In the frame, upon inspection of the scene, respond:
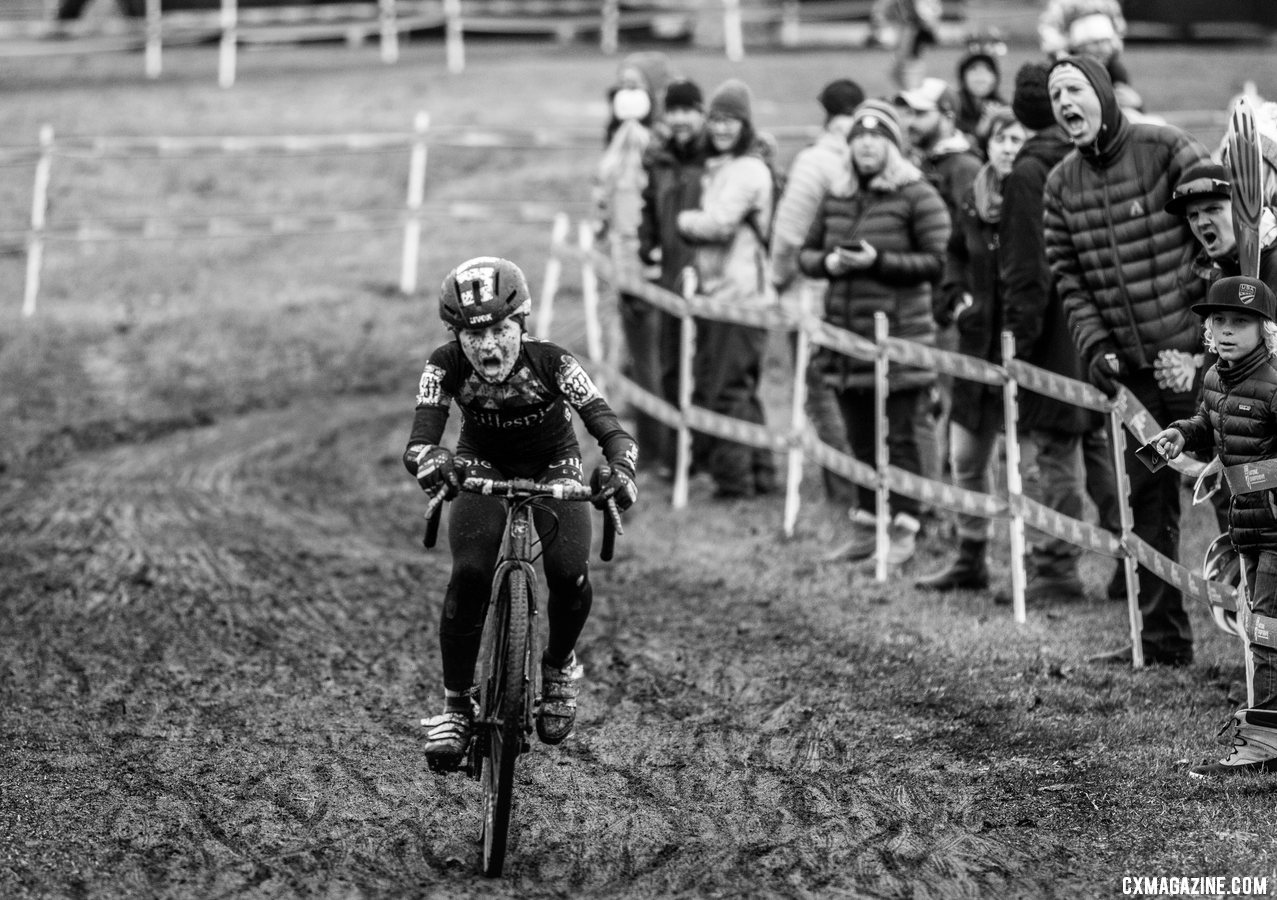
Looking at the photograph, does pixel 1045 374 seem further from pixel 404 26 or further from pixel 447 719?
pixel 404 26

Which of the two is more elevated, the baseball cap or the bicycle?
the baseball cap

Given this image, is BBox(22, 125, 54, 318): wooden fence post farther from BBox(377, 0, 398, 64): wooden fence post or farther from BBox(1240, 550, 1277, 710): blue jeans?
BBox(1240, 550, 1277, 710): blue jeans

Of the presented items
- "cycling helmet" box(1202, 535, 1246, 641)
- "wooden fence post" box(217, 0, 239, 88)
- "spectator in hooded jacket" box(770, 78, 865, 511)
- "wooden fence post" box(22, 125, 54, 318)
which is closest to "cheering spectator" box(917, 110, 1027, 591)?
"spectator in hooded jacket" box(770, 78, 865, 511)

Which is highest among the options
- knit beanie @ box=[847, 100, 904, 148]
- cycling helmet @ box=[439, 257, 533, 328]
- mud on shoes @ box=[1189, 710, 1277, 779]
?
knit beanie @ box=[847, 100, 904, 148]

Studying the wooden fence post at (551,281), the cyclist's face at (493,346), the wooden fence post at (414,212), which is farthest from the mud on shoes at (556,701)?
the wooden fence post at (414,212)

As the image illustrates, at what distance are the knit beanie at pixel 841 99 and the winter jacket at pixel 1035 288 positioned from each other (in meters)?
2.64

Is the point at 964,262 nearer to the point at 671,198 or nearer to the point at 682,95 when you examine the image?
the point at 682,95

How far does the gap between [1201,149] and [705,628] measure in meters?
3.80

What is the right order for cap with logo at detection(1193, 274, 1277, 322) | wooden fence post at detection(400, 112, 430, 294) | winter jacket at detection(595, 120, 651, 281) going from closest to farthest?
cap with logo at detection(1193, 274, 1277, 322)
winter jacket at detection(595, 120, 651, 281)
wooden fence post at detection(400, 112, 430, 294)

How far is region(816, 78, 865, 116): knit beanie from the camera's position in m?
12.1

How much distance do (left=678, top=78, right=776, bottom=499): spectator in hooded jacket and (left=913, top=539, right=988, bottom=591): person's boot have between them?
2.72 metres

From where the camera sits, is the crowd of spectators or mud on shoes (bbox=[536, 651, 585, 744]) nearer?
mud on shoes (bbox=[536, 651, 585, 744])

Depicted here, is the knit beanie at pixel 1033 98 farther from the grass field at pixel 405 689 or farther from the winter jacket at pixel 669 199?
the winter jacket at pixel 669 199

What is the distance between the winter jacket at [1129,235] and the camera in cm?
830
